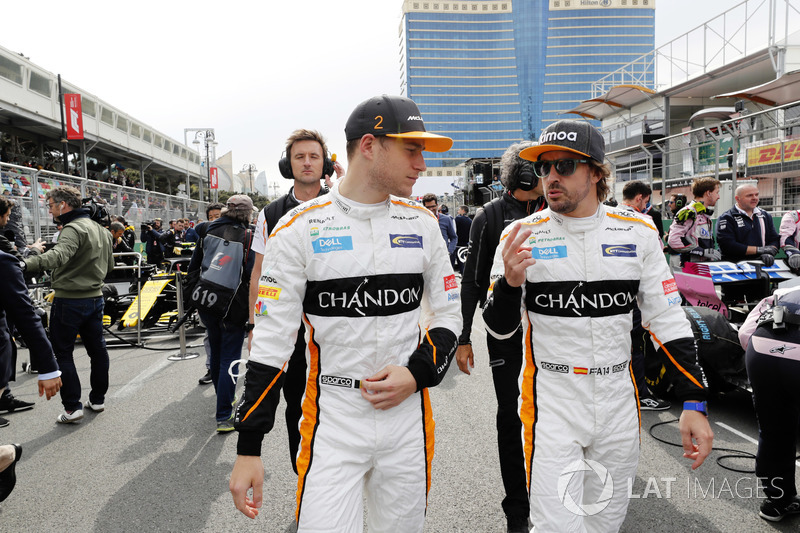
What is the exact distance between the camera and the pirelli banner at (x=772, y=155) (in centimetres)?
952

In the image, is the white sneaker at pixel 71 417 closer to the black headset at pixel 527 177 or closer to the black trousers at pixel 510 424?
the black trousers at pixel 510 424

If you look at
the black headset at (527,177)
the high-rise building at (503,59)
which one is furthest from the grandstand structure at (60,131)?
the high-rise building at (503,59)

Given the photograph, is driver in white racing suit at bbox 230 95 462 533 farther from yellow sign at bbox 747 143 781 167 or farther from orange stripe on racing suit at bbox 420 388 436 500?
yellow sign at bbox 747 143 781 167

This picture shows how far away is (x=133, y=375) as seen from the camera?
638 centimetres

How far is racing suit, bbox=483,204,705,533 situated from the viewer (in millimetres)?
1963

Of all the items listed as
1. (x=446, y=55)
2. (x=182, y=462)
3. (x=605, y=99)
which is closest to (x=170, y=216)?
(x=182, y=462)

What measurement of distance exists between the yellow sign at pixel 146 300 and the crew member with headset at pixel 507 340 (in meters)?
6.81

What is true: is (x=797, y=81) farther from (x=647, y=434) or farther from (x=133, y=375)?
(x=133, y=375)

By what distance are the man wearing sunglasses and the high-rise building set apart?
114358 millimetres

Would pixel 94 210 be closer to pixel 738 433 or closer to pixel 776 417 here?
pixel 776 417

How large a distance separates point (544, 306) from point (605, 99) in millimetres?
37133

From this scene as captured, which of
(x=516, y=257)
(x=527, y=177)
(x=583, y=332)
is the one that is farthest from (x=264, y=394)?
(x=527, y=177)

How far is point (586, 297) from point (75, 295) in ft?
15.4

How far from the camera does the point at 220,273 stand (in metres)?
4.68
